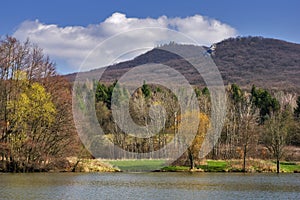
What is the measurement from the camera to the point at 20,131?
47.2 m

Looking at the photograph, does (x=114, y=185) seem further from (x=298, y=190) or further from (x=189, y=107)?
(x=189, y=107)

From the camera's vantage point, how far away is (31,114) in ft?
154

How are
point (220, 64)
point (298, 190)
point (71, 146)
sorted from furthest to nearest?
1. point (220, 64)
2. point (71, 146)
3. point (298, 190)

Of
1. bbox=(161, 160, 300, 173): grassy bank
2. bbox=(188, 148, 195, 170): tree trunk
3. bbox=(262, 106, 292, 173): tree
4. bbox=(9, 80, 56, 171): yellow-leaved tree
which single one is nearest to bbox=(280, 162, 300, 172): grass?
bbox=(161, 160, 300, 173): grassy bank

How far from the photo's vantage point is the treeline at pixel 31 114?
46531 millimetres

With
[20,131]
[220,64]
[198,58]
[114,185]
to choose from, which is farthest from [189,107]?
[220,64]

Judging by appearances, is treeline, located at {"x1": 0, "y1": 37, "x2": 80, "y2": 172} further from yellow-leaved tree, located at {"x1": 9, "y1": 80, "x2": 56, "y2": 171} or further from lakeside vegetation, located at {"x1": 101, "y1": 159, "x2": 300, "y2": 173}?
lakeside vegetation, located at {"x1": 101, "y1": 159, "x2": 300, "y2": 173}

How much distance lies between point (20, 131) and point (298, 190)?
27.1 meters

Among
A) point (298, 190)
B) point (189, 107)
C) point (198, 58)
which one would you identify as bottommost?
point (298, 190)

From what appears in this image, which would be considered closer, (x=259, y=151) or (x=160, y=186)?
(x=160, y=186)

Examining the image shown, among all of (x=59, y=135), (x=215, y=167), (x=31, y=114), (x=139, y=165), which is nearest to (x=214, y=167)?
(x=215, y=167)

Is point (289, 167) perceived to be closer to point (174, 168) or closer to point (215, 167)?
point (215, 167)

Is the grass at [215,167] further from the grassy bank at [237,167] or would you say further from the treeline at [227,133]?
the treeline at [227,133]

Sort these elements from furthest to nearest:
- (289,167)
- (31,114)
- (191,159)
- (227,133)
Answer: (227,133) < (289,167) < (191,159) < (31,114)
